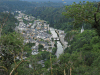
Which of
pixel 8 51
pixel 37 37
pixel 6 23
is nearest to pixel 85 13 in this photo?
pixel 6 23

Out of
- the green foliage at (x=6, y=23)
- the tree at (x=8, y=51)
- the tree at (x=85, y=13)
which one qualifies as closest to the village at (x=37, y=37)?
the green foliage at (x=6, y=23)

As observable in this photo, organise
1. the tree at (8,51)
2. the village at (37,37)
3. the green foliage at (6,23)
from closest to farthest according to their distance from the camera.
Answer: the green foliage at (6,23) → the tree at (8,51) → the village at (37,37)

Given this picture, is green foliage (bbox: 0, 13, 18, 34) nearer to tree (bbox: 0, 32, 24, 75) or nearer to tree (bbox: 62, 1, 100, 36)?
tree (bbox: 0, 32, 24, 75)

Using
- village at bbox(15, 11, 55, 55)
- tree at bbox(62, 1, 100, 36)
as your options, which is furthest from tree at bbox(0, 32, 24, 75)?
village at bbox(15, 11, 55, 55)

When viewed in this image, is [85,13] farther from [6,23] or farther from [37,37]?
[37,37]

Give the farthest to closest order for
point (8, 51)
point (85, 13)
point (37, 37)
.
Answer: point (37, 37), point (8, 51), point (85, 13)

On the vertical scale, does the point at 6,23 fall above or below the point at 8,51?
→ above

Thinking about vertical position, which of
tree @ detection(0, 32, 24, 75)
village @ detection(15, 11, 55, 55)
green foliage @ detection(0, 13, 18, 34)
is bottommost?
village @ detection(15, 11, 55, 55)

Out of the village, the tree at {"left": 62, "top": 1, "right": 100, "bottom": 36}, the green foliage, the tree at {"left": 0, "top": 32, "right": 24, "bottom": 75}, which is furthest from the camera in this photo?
the village

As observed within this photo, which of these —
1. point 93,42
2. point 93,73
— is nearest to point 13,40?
point 93,73

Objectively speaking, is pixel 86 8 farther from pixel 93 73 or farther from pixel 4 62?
pixel 93 73

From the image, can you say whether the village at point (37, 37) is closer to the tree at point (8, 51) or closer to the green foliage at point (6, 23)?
the green foliage at point (6, 23)

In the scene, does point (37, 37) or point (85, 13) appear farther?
point (37, 37)
